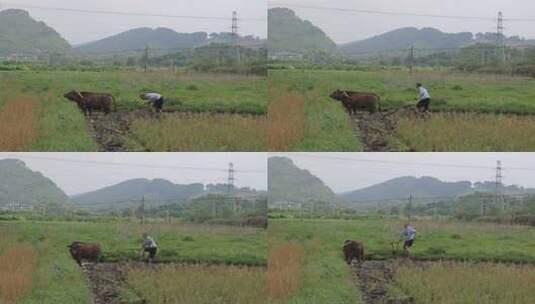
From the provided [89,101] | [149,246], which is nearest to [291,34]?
[89,101]

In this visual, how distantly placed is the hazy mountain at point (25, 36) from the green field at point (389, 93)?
2.12 metres

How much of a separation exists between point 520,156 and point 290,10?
8.39 ft

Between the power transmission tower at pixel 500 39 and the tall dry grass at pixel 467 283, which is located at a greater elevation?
the power transmission tower at pixel 500 39

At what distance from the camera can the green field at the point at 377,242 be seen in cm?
794

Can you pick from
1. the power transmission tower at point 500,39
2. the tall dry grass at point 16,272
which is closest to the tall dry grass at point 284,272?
the tall dry grass at point 16,272

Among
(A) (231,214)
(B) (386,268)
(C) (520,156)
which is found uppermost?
(C) (520,156)

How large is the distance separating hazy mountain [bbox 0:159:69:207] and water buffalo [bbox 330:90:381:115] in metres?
2.82

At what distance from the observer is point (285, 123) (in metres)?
7.92

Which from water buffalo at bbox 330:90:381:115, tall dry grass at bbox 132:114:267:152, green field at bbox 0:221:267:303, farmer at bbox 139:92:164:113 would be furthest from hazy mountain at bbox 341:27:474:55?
green field at bbox 0:221:267:303

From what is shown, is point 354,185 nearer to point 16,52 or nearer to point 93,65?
point 93,65

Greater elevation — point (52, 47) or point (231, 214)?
point (52, 47)

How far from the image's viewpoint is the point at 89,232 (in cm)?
809

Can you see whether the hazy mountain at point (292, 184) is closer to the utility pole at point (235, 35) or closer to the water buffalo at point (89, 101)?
the utility pole at point (235, 35)

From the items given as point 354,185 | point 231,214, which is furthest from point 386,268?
point 231,214
